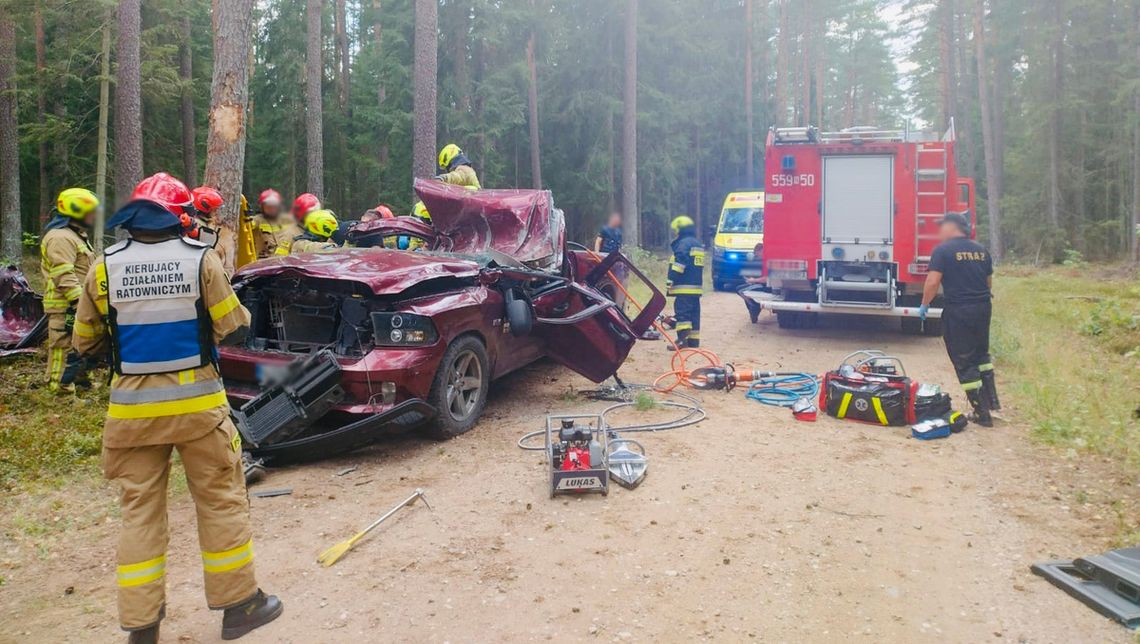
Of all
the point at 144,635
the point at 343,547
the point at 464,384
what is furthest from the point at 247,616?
the point at 464,384

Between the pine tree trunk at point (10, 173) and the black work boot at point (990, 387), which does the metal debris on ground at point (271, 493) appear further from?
the pine tree trunk at point (10, 173)

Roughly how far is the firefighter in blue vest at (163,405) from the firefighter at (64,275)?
4.22 meters

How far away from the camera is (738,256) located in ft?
58.0

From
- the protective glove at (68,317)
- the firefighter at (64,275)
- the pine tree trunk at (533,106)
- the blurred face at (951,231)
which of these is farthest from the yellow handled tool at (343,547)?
the pine tree trunk at (533,106)

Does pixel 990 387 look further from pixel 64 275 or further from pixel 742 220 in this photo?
pixel 742 220

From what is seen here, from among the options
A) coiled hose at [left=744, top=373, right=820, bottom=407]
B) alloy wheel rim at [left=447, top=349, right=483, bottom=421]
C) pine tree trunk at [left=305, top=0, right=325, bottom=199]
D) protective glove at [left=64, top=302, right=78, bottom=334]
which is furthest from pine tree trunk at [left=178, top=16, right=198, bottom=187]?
coiled hose at [left=744, top=373, right=820, bottom=407]

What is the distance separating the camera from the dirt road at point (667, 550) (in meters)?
3.55

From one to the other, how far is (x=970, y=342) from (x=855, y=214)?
4528 millimetres

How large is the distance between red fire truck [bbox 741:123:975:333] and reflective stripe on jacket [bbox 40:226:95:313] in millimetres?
8436

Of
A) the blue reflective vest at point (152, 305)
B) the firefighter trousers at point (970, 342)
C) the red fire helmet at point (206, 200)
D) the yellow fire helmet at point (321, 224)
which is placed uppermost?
the red fire helmet at point (206, 200)

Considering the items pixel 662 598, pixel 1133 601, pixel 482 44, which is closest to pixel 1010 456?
pixel 1133 601

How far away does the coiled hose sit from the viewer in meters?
7.73

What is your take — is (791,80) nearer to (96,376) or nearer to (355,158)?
(355,158)

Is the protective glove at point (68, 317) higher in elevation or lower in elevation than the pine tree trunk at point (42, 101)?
lower
